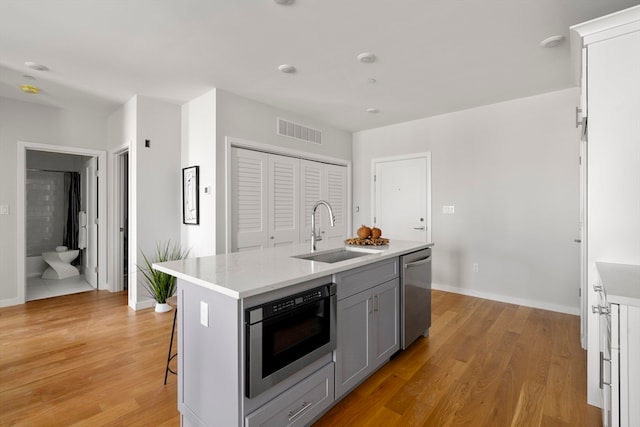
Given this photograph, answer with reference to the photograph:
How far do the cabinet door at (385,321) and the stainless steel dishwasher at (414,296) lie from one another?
64mm

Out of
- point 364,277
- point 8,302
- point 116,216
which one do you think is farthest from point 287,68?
point 8,302

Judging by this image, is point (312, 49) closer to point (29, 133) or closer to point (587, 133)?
point (587, 133)

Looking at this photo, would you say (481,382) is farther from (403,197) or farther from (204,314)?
(403,197)

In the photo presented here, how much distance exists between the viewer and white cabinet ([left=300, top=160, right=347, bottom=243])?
4.66 metres

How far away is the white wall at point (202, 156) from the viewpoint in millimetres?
3623

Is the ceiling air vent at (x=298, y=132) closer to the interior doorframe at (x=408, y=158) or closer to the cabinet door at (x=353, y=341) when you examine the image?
the interior doorframe at (x=408, y=158)

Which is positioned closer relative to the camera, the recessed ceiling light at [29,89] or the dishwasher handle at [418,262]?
the dishwasher handle at [418,262]

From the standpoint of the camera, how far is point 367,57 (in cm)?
280

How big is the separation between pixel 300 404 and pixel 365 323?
2.19 feet

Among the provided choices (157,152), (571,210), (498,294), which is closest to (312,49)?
(157,152)

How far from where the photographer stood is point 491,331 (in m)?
3.08

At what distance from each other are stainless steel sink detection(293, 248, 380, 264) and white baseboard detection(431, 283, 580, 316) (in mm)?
2511

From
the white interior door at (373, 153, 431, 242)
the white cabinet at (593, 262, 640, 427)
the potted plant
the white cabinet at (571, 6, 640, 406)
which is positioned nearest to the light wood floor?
the potted plant

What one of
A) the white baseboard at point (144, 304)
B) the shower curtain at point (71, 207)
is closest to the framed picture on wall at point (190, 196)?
the white baseboard at point (144, 304)
